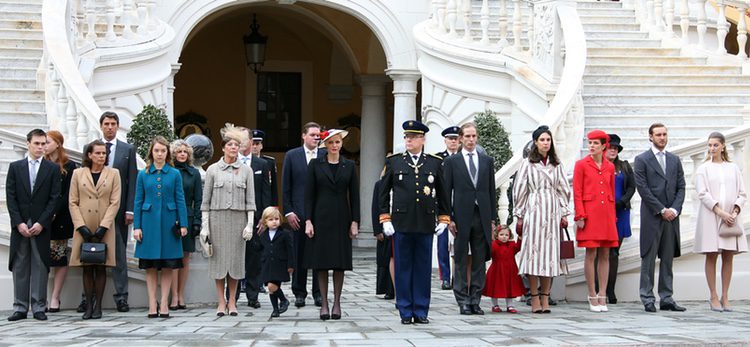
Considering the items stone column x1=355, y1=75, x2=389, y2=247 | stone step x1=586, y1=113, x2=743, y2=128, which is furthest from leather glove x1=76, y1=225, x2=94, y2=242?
stone column x1=355, y1=75, x2=389, y2=247

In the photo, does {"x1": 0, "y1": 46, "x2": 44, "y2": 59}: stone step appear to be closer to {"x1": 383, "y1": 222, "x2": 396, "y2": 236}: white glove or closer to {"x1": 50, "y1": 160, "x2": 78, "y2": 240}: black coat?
{"x1": 50, "y1": 160, "x2": 78, "y2": 240}: black coat

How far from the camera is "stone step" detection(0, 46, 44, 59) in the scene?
1686 centimetres

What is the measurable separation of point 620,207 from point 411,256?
8.55ft

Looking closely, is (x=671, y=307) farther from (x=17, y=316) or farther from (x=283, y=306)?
(x=17, y=316)

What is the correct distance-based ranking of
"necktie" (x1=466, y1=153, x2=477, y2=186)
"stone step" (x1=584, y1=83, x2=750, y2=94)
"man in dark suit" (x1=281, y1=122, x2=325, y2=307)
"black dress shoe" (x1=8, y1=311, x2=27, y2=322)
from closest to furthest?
"black dress shoe" (x1=8, y1=311, x2=27, y2=322)
"necktie" (x1=466, y1=153, x2=477, y2=186)
"man in dark suit" (x1=281, y1=122, x2=325, y2=307)
"stone step" (x1=584, y1=83, x2=750, y2=94)

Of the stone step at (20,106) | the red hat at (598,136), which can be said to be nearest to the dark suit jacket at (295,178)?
the red hat at (598,136)

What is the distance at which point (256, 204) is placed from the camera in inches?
517

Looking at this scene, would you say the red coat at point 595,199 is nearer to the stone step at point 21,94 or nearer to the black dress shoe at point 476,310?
the black dress shoe at point 476,310

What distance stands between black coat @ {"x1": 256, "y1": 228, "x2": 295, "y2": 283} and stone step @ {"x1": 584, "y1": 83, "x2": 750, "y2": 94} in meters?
6.62

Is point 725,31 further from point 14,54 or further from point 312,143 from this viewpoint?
point 14,54

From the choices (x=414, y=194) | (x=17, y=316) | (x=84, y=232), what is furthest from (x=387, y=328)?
(x=17, y=316)

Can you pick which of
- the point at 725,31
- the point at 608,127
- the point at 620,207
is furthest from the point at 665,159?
the point at 725,31

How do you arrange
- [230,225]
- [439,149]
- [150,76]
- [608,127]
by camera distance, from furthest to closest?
[439,149]
[150,76]
[608,127]
[230,225]

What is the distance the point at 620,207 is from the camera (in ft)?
42.2
